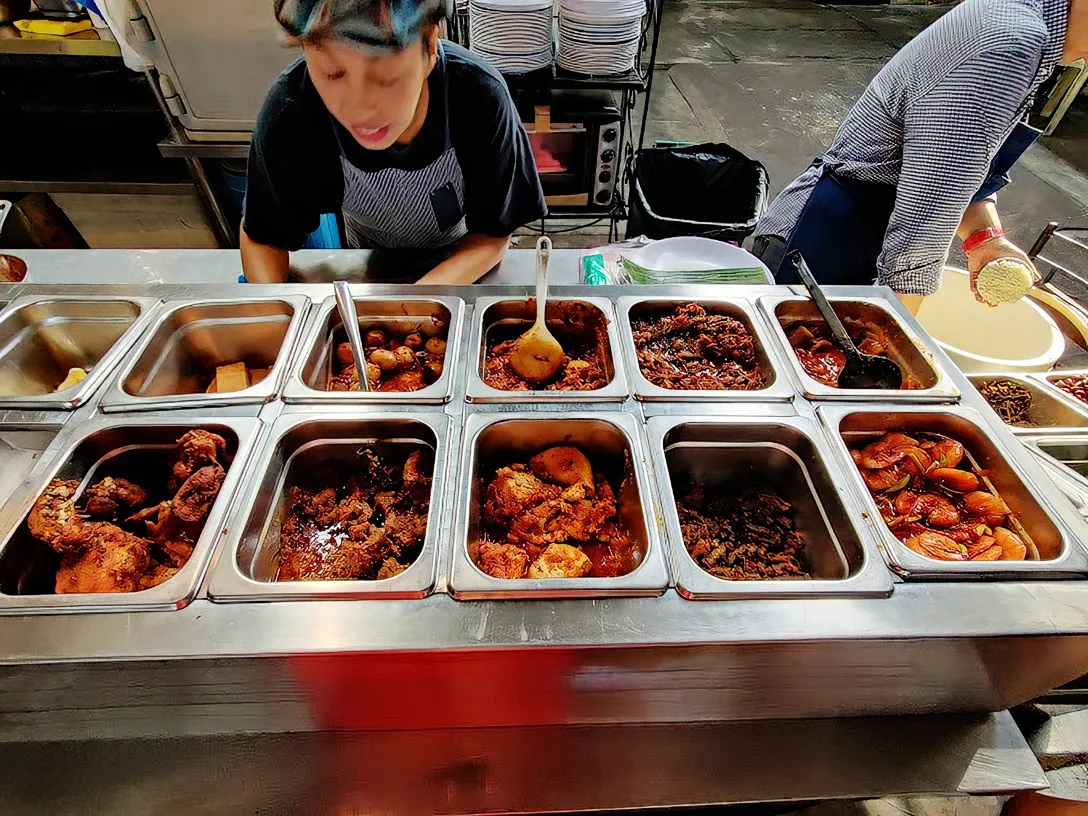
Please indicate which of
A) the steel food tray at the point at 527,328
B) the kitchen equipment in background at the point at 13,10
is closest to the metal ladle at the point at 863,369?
the steel food tray at the point at 527,328

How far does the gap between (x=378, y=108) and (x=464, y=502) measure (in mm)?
1247

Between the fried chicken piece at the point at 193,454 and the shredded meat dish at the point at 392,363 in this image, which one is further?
the shredded meat dish at the point at 392,363

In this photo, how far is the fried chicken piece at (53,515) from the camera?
54.6 inches

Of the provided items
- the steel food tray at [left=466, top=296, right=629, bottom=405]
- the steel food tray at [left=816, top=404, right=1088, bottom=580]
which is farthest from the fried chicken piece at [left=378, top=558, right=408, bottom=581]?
the steel food tray at [left=816, top=404, right=1088, bottom=580]

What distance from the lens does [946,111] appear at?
8.09 feet

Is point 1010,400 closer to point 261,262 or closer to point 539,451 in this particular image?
point 539,451

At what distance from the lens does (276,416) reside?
66.1 inches

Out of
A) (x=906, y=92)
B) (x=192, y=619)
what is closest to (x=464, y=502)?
(x=192, y=619)

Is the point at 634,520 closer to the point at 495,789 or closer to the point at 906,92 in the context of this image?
the point at 495,789

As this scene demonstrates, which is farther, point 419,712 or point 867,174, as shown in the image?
point 867,174

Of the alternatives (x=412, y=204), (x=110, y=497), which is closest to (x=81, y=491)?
(x=110, y=497)

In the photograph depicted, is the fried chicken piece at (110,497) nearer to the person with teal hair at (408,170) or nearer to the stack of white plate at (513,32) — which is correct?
the person with teal hair at (408,170)

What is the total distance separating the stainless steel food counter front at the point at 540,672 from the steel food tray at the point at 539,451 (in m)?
0.01

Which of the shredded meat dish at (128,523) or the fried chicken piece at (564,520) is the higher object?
the shredded meat dish at (128,523)
